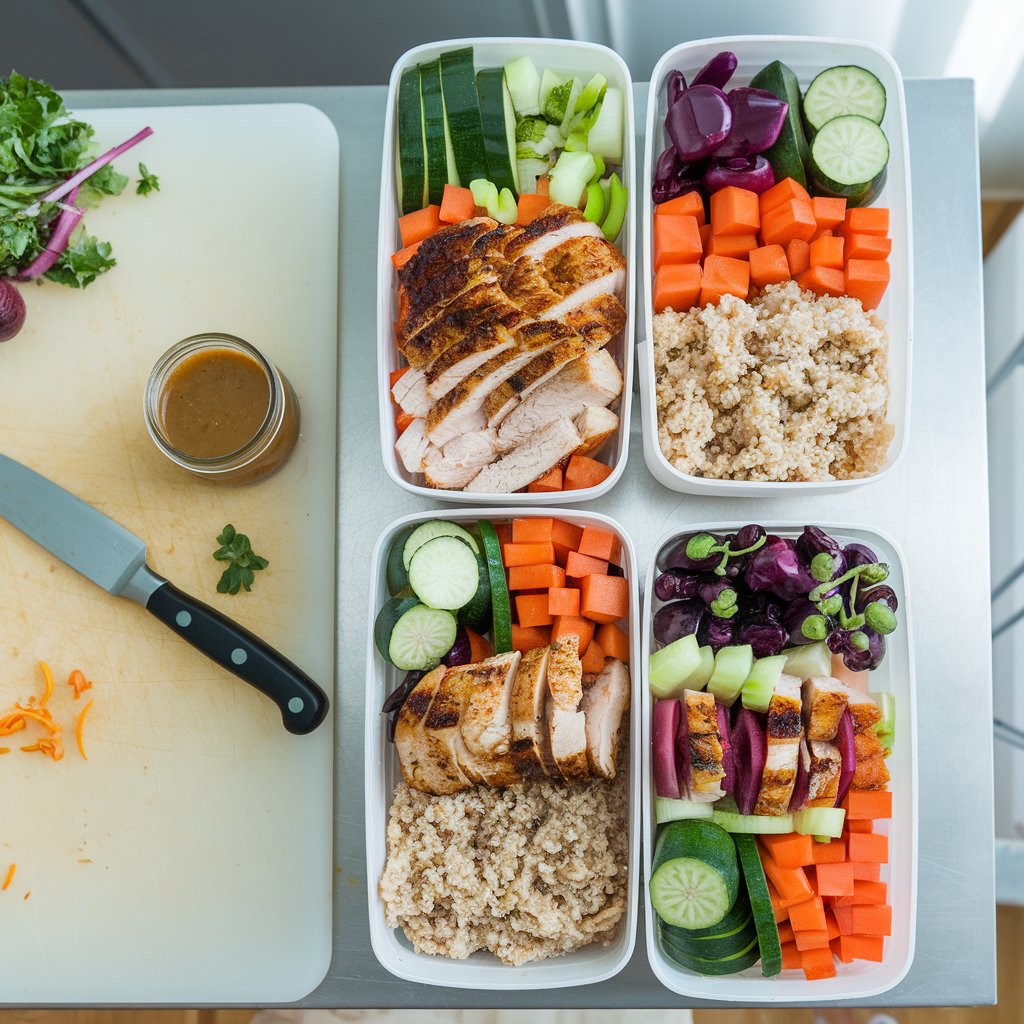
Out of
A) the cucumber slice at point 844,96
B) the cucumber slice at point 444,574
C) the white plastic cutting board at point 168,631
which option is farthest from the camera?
the white plastic cutting board at point 168,631

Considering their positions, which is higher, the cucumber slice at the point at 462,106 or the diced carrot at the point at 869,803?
the cucumber slice at the point at 462,106

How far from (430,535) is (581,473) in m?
0.31

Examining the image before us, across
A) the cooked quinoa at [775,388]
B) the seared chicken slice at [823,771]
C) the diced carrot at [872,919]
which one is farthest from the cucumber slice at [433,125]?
the diced carrot at [872,919]

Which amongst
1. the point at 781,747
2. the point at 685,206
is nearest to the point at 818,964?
→ the point at 781,747

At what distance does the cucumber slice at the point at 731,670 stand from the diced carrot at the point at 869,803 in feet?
0.89

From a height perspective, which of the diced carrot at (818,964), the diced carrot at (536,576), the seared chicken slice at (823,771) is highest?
the diced carrot at (536,576)

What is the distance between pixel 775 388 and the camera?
1647mm

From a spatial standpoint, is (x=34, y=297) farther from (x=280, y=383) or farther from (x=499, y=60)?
(x=499, y=60)

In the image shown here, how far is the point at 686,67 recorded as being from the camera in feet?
5.91

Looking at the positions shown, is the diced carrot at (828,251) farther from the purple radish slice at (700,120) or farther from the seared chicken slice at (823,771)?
the seared chicken slice at (823,771)

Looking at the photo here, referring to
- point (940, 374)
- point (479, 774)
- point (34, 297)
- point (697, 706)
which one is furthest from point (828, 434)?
point (34, 297)

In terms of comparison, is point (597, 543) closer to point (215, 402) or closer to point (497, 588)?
point (497, 588)

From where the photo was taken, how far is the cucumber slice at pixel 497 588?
5.48 ft

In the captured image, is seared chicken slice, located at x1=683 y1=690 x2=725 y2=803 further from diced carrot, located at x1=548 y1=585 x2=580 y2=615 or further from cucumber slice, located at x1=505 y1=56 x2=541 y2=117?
cucumber slice, located at x1=505 y1=56 x2=541 y2=117
